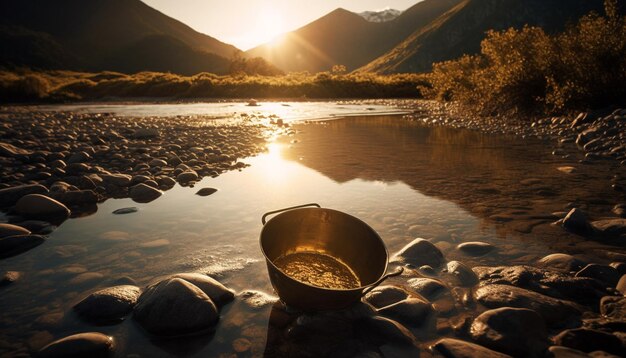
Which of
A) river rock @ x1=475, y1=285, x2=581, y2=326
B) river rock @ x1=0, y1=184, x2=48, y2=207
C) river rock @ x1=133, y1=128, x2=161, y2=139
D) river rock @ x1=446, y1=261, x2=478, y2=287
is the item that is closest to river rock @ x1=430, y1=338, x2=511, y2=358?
river rock @ x1=475, y1=285, x2=581, y2=326

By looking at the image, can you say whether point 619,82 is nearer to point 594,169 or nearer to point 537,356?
point 594,169

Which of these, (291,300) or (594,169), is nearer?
(291,300)

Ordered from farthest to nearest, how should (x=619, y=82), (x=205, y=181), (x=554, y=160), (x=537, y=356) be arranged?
(x=619, y=82) < (x=554, y=160) < (x=205, y=181) < (x=537, y=356)

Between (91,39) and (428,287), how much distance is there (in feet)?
553

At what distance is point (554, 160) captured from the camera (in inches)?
278

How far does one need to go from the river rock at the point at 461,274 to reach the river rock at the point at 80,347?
249 cm

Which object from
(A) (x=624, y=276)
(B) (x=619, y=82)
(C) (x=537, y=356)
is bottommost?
(C) (x=537, y=356)

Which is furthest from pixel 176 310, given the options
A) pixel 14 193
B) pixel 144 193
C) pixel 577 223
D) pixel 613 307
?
pixel 14 193

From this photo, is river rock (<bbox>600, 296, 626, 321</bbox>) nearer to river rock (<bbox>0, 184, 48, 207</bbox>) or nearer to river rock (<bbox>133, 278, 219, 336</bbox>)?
river rock (<bbox>133, 278, 219, 336</bbox>)

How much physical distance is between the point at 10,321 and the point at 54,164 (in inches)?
203

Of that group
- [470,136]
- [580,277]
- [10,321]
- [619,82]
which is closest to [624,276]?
[580,277]

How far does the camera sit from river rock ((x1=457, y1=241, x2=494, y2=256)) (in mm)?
3215

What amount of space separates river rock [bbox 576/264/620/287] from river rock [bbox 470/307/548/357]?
898mm

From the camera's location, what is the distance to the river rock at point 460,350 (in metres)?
1.89
